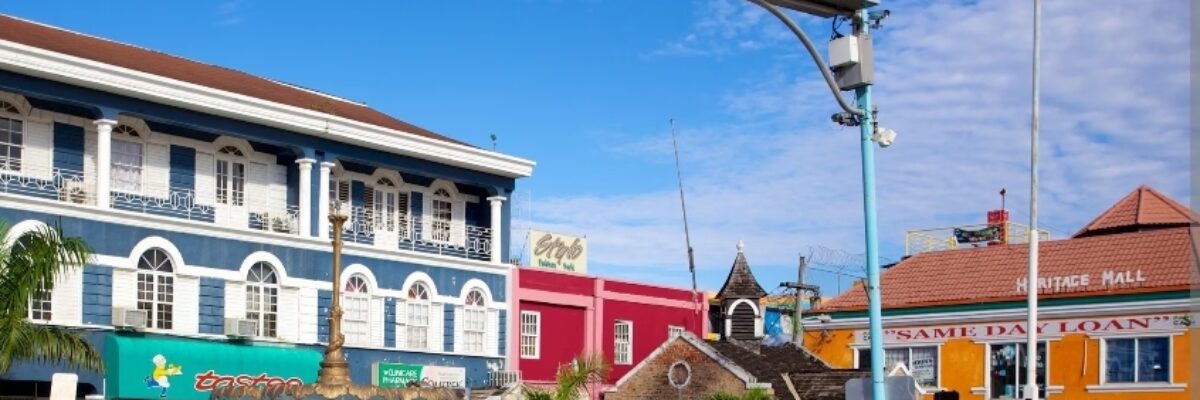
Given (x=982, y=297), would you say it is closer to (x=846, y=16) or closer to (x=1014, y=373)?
(x=1014, y=373)

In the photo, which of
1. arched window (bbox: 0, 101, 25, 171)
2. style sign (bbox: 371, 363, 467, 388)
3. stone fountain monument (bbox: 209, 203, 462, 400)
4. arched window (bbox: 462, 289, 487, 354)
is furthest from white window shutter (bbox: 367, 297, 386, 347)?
stone fountain monument (bbox: 209, 203, 462, 400)

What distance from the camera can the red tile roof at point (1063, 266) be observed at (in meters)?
36.1

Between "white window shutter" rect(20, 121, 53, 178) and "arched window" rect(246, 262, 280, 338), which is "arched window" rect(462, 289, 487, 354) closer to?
"arched window" rect(246, 262, 280, 338)

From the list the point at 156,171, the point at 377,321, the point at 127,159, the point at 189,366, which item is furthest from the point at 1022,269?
the point at 127,159

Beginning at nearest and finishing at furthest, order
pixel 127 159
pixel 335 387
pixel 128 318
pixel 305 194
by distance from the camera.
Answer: pixel 335 387, pixel 128 318, pixel 127 159, pixel 305 194

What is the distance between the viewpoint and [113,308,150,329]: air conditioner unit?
35.2 metres

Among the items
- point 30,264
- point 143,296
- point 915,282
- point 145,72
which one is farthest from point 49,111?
point 915,282

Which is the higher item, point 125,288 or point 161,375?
point 125,288

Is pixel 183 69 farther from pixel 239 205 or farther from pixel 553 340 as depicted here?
pixel 553 340

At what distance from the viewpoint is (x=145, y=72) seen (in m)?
36.6

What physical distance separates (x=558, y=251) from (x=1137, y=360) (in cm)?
1852

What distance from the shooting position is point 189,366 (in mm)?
36312

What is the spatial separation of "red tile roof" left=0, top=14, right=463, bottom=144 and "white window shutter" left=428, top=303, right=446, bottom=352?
194 inches

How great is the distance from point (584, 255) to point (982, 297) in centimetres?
1423
